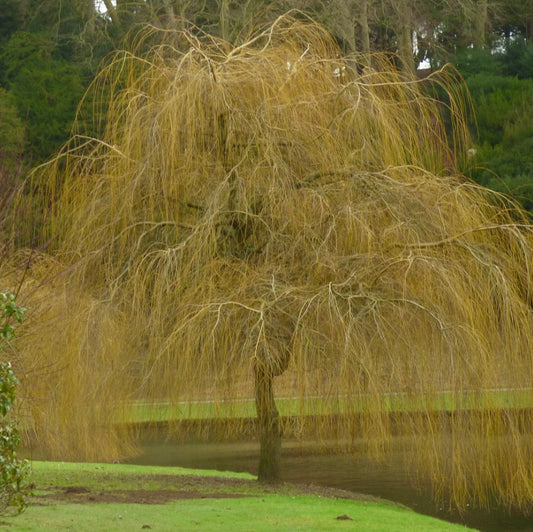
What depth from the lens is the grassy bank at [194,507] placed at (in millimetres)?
8750

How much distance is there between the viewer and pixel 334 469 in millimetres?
15656

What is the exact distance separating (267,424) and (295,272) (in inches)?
80.8

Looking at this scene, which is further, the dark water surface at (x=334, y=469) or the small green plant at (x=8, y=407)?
the dark water surface at (x=334, y=469)

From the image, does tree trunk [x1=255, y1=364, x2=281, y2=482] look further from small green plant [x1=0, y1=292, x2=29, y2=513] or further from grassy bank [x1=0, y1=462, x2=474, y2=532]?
small green plant [x1=0, y1=292, x2=29, y2=513]

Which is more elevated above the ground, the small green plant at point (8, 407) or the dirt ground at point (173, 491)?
the small green plant at point (8, 407)

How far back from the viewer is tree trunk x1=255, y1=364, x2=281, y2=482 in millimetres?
9969

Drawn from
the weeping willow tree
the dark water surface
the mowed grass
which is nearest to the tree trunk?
the weeping willow tree

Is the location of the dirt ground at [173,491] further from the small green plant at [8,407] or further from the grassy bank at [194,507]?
the small green plant at [8,407]

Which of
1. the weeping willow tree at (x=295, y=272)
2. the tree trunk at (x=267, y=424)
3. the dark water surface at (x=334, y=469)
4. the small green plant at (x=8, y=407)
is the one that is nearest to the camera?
the small green plant at (x=8, y=407)

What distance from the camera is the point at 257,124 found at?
10.4 metres

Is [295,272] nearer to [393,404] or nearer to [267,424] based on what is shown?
[393,404]

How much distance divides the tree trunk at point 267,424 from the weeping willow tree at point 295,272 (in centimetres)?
4

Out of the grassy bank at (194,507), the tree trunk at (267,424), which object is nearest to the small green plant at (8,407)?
the grassy bank at (194,507)

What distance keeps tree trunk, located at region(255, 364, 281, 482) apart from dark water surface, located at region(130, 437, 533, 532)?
128 cm
